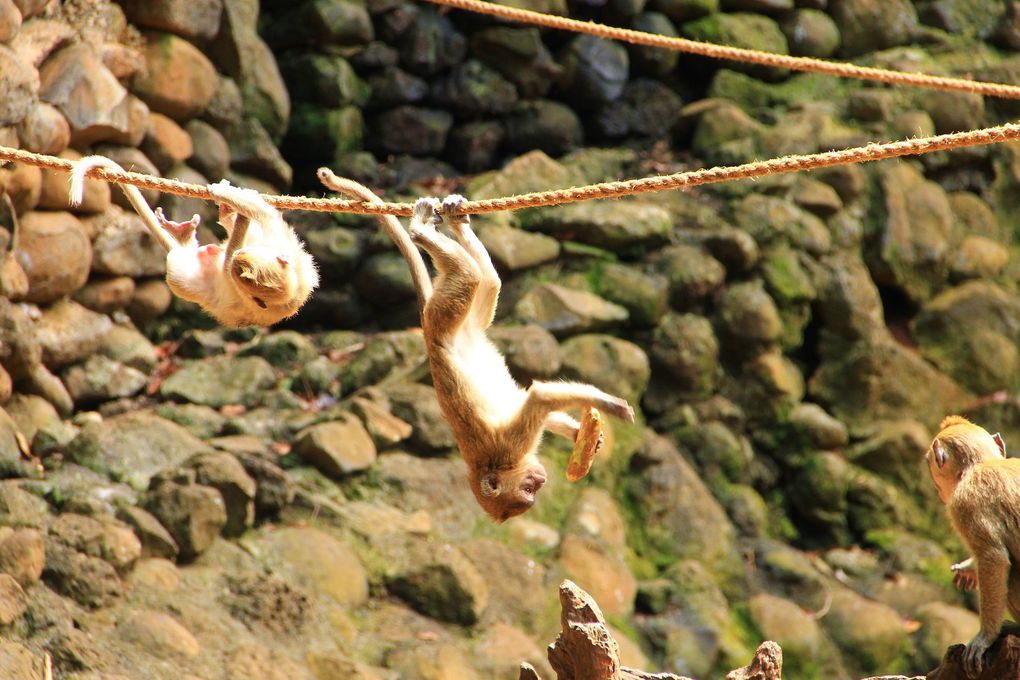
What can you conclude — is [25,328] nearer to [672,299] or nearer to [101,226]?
[101,226]

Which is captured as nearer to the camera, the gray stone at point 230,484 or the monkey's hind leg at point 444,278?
the monkey's hind leg at point 444,278

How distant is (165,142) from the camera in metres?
9.31

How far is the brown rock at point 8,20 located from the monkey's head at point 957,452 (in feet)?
19.6

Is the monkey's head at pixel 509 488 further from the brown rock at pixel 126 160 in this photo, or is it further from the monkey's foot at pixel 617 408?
the brown rock at pixel 126 160

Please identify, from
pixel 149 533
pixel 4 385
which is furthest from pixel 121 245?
pixel 149 533

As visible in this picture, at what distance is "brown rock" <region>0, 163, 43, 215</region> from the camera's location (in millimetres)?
7465

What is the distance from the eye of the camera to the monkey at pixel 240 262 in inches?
208

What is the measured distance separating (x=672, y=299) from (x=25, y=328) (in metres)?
5.98

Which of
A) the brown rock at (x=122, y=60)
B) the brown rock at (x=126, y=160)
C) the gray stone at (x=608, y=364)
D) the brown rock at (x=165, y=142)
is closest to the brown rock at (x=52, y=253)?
→ the brown rock at (x=126, y=160)

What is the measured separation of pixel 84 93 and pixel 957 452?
650cm

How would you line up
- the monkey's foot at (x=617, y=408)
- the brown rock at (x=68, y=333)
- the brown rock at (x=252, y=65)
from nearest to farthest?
the monkey's foot at (x=617, y=408)
the brown rock at (x=68, y=333)
the brown rock at (x=252, y=65)

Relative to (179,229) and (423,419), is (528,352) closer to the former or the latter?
(423,419)

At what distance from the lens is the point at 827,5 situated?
557 inches

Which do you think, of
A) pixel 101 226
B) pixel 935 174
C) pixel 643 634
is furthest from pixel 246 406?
pixel 935 174
